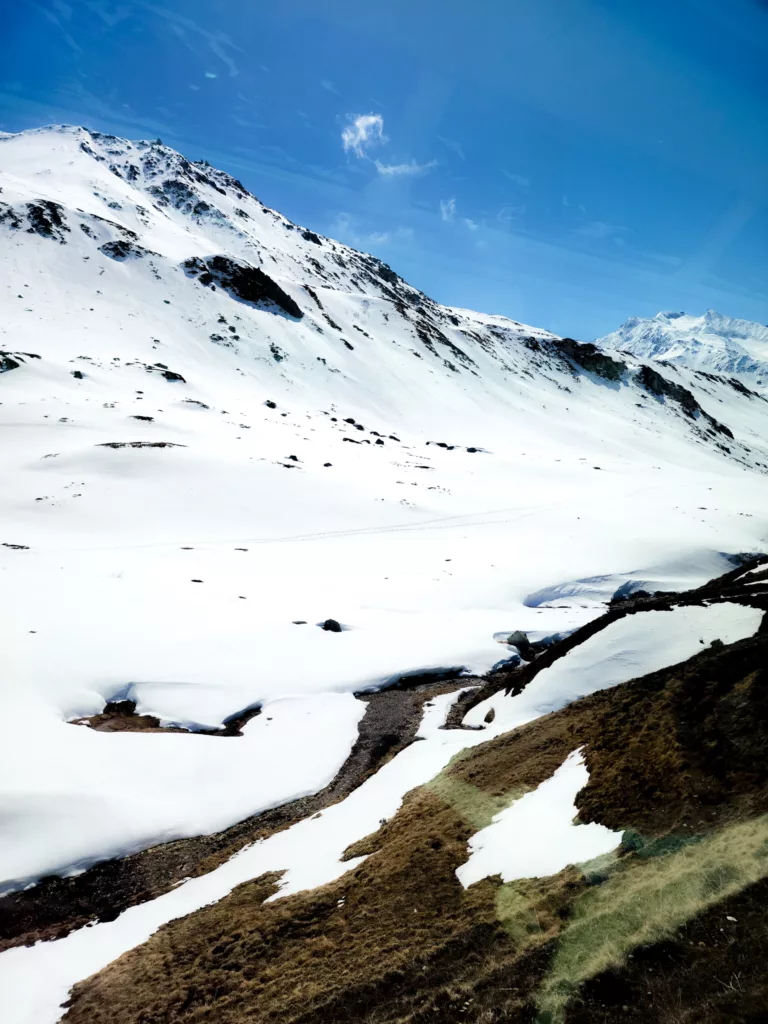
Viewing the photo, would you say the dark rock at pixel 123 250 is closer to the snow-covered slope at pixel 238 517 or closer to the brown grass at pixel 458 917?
the snow-covered slope at pixel 238 517

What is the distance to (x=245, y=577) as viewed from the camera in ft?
105

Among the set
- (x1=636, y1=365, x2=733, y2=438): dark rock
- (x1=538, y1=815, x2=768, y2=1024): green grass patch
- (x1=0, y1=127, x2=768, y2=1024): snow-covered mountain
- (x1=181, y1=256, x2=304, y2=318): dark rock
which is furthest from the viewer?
(x1=636, y1=365, x2=733, y2=438): dark rock

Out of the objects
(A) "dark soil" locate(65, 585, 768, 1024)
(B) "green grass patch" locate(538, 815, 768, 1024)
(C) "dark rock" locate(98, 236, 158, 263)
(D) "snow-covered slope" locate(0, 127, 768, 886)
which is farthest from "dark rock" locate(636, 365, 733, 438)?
(B) "green grass patch" locate(538, 815, 768, 1024)

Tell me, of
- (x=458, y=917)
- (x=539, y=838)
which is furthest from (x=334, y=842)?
(x=539, y=838)

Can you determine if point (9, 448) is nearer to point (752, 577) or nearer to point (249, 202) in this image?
point (752, 577)

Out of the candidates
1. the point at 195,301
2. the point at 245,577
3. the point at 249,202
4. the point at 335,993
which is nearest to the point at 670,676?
the point at 335,993

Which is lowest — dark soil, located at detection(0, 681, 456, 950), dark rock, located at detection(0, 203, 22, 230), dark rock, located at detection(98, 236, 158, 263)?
dark soil, located at detection(0, 681, 456, 950)

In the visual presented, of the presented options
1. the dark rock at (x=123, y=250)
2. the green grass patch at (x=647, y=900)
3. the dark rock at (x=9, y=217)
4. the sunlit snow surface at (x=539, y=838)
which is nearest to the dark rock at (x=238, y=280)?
the dark rock at (x=123, y=250)

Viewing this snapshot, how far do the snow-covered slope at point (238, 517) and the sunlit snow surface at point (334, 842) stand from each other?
2.29 metres

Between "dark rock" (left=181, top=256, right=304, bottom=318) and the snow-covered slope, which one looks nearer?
the snow-covered slope

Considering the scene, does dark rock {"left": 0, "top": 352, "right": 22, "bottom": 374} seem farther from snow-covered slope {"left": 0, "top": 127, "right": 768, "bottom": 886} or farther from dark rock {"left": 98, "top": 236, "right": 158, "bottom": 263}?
dark rock {"left": 98, "top": 236, "right": 158, "bottom": 263}

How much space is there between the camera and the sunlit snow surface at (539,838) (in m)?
8.31

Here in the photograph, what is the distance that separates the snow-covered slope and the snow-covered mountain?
0.17 m

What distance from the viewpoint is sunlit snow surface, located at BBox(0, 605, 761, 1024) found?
9.11 m
